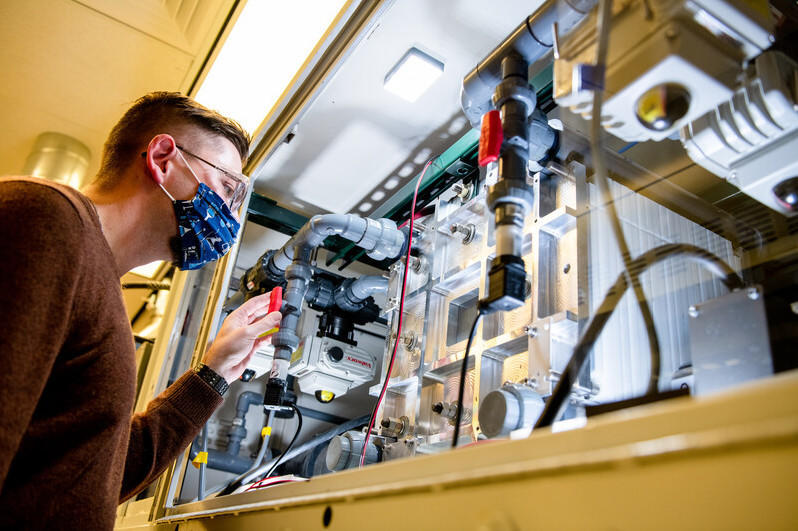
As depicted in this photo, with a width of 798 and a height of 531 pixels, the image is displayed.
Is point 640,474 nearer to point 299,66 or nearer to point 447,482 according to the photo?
point 447,482

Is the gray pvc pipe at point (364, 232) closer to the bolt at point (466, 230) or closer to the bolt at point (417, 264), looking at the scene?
the bolt at point (417, 264)

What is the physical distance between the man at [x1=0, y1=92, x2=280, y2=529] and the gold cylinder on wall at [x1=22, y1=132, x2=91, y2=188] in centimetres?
163

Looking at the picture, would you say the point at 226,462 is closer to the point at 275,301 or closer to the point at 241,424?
the point at 241,424

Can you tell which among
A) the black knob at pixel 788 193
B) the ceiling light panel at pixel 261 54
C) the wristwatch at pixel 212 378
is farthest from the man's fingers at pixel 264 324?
the black knob at pixel 788 193

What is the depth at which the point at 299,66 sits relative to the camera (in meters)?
1.64

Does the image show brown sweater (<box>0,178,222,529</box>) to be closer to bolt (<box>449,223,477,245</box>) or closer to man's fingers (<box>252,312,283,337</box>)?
man's fingers (<box>252,312,283,337</box>)

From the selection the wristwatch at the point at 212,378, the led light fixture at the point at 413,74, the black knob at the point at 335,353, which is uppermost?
the led light fixture at the point at 413,74

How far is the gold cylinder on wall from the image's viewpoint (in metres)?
2.78

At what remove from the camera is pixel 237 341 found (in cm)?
152

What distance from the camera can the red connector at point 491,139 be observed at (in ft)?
2.66

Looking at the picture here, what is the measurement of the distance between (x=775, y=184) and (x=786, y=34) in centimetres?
20

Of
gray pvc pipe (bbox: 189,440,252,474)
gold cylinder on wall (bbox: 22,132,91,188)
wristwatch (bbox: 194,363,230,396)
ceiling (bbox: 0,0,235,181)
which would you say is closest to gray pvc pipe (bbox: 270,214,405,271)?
wristwatch (bbox: 194,363,230,396)

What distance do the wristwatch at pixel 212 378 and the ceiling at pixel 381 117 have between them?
730 millimetres

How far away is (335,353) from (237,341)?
610 mm
